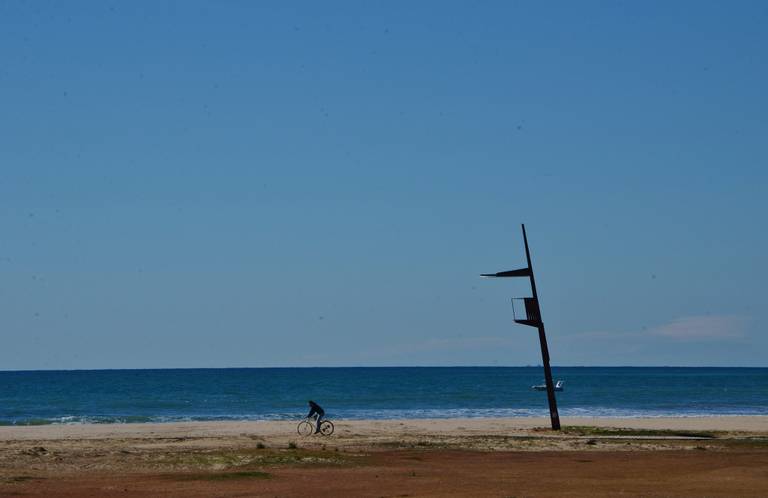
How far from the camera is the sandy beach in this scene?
21.5 meters

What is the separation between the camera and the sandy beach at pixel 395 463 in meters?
21.5

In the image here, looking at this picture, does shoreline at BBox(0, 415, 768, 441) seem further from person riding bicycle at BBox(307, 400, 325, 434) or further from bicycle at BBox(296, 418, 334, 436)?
person riding bicycle at BBox(307, 400, 325, 434)

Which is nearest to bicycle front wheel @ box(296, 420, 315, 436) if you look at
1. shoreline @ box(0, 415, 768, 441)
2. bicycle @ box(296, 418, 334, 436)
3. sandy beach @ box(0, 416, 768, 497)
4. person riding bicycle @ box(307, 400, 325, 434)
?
bicycle @ box(296, 418, 334, 436)

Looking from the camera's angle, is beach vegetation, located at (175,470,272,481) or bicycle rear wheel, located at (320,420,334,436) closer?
beach vegetation, located at (175,470,272,481)

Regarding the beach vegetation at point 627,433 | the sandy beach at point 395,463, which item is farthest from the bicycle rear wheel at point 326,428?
the beach vegetation at point 627,433

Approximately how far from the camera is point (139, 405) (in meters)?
78.1

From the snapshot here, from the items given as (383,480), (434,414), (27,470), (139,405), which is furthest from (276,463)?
(139,405)

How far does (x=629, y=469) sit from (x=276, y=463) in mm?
8812

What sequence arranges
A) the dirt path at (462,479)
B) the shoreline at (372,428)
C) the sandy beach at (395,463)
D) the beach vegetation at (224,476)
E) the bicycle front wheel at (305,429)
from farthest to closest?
1. the shoreline at (372,428)
2. the bicycle front wheel at (305,429)
3. the beach vegetation at (224,476)
4. the sandy beach at (395,463)
5. the dirt path at (462,479)

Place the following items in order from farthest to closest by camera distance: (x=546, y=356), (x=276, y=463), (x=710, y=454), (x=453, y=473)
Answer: (x=546, y=356) → (x=710, y=454) → (x=276, y=463) → (x=453, y=473)

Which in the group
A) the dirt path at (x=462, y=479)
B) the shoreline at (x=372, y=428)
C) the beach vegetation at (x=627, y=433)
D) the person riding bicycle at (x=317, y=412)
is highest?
the person riding bicycle at (x=317, y=412)

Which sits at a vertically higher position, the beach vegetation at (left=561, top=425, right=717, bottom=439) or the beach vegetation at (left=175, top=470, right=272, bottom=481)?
the beach vegetation at (left=561, top=425, right=717, bottom=439)

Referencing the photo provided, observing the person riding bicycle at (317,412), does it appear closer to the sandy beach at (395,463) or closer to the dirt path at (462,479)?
the sandy beach at (395,463)

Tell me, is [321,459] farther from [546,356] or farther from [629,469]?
[546,356]
